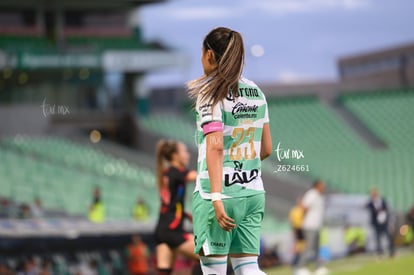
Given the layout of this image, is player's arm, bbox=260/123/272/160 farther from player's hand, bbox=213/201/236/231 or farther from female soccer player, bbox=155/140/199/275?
female soccer player, bbox=155/140/199/275

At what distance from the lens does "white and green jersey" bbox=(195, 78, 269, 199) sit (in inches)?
263

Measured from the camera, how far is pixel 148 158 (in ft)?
140

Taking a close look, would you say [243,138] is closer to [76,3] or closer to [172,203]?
[172,203]

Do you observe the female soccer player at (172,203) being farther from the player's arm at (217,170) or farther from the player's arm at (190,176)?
the player's arm at (217,170)

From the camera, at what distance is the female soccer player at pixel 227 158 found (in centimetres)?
662

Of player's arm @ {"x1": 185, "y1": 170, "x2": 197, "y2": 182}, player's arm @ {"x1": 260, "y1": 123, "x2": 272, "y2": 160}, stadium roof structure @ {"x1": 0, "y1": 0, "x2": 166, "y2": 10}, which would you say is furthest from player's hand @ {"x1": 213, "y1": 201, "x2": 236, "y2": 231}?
stadium roof structure @ {"x1": 0, "y1": 0, "x2": 166, "y2": 10}

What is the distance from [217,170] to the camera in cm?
657

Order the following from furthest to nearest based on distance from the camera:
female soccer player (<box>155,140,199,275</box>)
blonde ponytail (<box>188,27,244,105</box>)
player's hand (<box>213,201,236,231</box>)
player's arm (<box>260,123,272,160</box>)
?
female soccer player (<box>155,140,199,275</box>)
player's arm (<box>260,123,272,160</box>)
blonde ponytail (<box>188,27,244,105</box>)
player's hand (<box>213,201,236,231</box>)

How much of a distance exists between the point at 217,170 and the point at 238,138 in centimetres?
28

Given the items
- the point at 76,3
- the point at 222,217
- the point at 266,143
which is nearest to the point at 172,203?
the point at 266,143

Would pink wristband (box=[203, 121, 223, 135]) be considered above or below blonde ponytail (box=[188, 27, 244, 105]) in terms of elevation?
below

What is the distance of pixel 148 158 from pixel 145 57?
4760 mm

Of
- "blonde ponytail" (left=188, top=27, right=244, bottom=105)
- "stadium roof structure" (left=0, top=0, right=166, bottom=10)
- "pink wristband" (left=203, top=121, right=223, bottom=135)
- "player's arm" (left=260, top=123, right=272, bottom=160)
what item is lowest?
"player's arm" (left=260, top=123, right=272, bottom=160)

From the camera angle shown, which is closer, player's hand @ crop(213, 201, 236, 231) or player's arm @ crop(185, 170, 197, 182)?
player's hand @ crop(213, 201, 236, 231)
